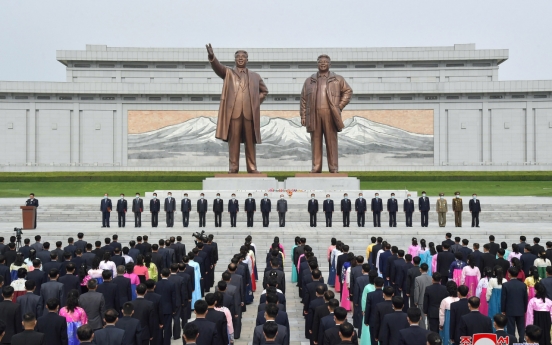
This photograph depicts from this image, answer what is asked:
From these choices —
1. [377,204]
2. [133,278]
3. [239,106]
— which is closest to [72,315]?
[133,278]

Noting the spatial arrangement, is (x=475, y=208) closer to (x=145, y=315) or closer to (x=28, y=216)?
(x=28, y=216)

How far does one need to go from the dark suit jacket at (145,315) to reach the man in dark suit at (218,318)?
0.87 metres

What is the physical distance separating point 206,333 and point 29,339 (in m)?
1.55

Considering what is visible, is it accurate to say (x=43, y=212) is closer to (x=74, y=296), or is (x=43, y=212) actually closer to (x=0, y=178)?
(x=0, y=178)

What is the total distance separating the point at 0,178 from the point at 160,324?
3172 cm

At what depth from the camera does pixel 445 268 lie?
1002cm

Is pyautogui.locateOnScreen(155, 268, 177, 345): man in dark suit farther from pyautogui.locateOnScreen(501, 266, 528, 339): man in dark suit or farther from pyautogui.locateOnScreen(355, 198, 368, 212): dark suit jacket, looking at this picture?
pyautogui.locateOnScreen(355, 198, 368, 212): dark suit jacket

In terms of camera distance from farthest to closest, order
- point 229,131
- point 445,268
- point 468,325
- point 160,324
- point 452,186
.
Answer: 1. point 452,186
2. point 229,131
3. point 445,268
4. point 160,324
5. point 468,325

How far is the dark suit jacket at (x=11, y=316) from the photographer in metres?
6.41

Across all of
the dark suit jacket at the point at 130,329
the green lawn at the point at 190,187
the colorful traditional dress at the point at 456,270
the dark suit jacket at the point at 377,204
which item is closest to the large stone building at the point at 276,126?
the green lawn at the point at 190,187

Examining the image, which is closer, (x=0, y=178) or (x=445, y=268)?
(x=445, y=268)

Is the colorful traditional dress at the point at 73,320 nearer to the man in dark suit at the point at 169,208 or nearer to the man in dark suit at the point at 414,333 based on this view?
the man in dark suit at the point at 414,333

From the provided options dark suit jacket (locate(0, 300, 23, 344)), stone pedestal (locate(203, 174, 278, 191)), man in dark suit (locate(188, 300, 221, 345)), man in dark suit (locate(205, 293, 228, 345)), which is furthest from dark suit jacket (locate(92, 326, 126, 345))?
stone pedestal (locate(203, 174, 278, 191))

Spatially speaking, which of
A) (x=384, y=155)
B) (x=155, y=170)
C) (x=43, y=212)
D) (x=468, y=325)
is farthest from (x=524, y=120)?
(x=468, y=325)
